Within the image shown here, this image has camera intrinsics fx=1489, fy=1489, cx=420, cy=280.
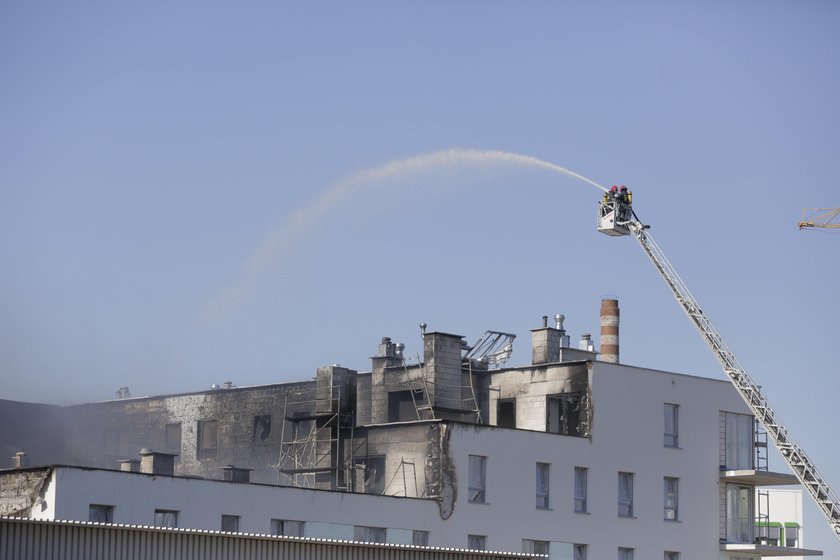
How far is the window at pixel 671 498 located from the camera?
6066 cm

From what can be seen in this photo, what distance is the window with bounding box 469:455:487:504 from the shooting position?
174 feet

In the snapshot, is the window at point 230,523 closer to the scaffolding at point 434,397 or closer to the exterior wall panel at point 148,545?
the exterior wall panel at point 148,545

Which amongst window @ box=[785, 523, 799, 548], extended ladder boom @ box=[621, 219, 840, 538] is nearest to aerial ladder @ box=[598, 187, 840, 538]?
extended ladder boom @ box=[621, 219, 840, 538]

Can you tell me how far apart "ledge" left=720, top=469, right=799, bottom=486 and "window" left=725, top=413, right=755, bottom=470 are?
463 mm

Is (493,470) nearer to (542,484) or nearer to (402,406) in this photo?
(542,484)

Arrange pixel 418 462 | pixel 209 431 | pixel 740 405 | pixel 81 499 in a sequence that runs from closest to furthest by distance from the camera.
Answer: pixel 81 499 → pixel 418 462 → pixel 740 405 → pixel 209 431

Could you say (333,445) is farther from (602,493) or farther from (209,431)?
A: (209,431)

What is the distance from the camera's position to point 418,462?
2090 inches

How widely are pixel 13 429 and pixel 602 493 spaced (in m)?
32.4

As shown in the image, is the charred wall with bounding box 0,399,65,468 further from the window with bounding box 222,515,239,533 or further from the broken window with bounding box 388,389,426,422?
the window with bounding box 222,515,239,533

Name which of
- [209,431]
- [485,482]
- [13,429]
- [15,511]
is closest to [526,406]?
[485,482]

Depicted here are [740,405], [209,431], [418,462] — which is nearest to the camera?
[418,462]

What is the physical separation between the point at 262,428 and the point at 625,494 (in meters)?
18.0

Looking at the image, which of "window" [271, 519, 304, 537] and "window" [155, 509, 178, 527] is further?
"window" [271, 519, 304, 537]
